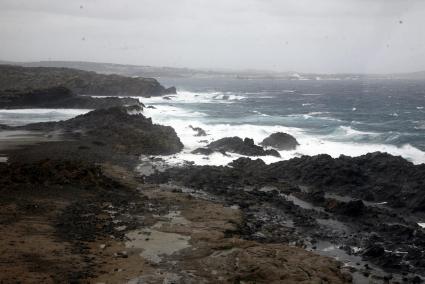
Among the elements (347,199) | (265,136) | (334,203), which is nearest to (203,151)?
(265,136)

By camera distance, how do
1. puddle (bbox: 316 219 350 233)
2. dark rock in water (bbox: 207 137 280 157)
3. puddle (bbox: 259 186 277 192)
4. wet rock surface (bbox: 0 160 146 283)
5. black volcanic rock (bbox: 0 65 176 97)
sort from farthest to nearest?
1. black volcanic rock (bbox: 0 65 176 97)
2. dark rock in water (bbox: 207 137 280 157)
3. puddle (bbox: 259 186 277 192)
4. puddle (bbox: 316 219 350 233)
5. wet rock surface (bbox: 0 160 146 283)

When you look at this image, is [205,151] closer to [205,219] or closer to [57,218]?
[205,219]

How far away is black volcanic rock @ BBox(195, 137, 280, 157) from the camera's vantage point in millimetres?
33466

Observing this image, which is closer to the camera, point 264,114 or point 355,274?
point 355,274

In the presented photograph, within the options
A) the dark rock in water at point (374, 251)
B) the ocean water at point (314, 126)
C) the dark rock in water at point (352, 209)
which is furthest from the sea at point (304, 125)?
the dark rock in water at point (374, 251)

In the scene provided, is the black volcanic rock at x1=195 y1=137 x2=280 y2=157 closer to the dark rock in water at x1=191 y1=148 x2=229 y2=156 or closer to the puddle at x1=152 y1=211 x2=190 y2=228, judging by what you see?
the dark rock in water at x1=191 y1=148 x2=229 y2=156

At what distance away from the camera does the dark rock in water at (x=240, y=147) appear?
3344 centimetres

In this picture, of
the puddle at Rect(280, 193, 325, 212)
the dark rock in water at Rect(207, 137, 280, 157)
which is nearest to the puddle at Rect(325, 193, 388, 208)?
the puddle at Rect(280, 193, 325, 212)

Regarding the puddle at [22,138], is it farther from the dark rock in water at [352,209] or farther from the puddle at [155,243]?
the dark rock in water at [352,209]

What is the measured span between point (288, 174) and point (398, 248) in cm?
1118

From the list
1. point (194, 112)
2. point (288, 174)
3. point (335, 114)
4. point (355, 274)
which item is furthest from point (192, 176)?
point (335, 114)

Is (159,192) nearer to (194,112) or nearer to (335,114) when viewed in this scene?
(194,112)

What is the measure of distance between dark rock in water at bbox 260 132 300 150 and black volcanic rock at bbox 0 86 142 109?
25.6 meters

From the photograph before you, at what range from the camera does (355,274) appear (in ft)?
45.7
